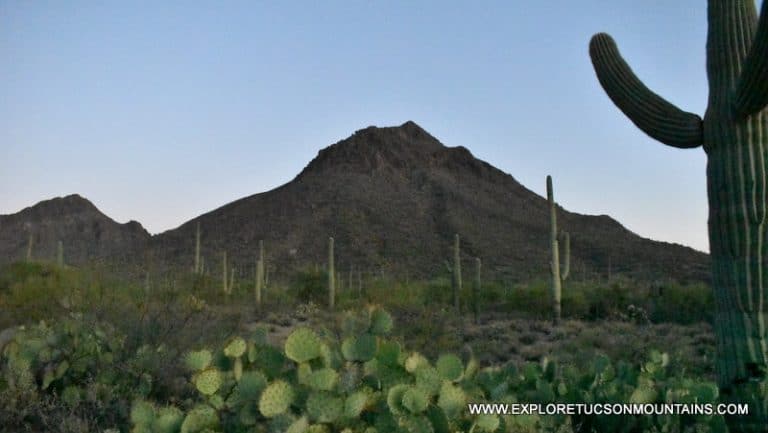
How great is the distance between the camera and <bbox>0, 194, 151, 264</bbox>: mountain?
86.8 metres

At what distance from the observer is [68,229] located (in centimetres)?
9450

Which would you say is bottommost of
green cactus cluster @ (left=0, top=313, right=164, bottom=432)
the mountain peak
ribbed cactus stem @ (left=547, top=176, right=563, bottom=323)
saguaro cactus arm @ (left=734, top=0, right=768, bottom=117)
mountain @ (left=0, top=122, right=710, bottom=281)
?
green cactus cluster @ (left=0, top=313, right=164, bottom=432)

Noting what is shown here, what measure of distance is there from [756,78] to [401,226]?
52.7 m

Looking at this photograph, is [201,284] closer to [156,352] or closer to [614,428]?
[156,352]

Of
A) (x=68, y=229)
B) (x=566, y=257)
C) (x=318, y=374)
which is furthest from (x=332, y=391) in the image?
(x=68, y=229)

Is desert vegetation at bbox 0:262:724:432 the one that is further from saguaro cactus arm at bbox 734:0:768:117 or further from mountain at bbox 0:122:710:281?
mountain at bbox 0:122:710:281

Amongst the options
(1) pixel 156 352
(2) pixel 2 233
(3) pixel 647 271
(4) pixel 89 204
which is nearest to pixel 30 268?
(1) pixel 156 352

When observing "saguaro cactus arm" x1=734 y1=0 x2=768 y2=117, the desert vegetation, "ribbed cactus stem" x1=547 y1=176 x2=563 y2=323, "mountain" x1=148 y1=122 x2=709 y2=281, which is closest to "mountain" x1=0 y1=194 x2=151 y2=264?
"mountain" x1=148 y1=122 x2=709 y2=281

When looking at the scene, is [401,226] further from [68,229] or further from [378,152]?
[68,229]

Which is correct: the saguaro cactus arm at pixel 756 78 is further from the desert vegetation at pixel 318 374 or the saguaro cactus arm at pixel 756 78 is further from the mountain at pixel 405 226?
the mountain at pixel 405 226

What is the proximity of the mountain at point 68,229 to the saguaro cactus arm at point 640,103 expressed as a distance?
79046 millimetres

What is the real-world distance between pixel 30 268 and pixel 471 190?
50.3 m

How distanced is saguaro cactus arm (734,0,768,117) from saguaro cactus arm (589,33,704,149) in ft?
1.84

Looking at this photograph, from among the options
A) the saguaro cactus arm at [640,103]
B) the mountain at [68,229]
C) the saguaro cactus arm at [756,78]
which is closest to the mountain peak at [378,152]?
the mountain at [68,229]
